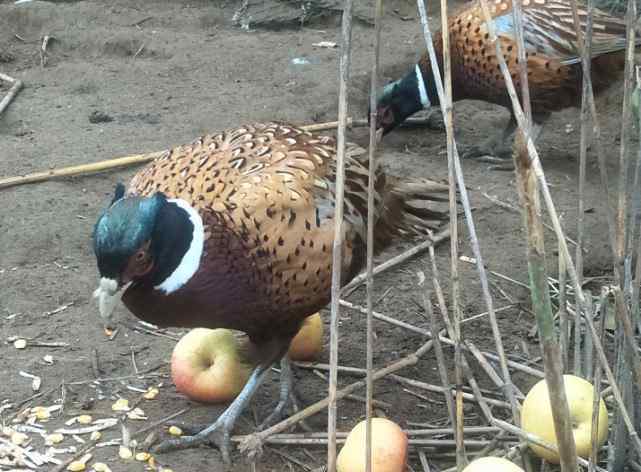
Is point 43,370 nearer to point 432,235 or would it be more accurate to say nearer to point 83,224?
point 83,224

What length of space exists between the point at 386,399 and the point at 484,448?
53 centimetres

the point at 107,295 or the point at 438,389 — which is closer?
the point at 107,295

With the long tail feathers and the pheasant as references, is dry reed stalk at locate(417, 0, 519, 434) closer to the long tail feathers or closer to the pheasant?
the pheasant

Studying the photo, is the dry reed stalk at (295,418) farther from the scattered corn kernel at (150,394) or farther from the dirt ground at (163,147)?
the scattered corn kernel at (150,394)

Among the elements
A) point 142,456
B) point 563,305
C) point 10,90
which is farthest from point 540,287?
point 10,90

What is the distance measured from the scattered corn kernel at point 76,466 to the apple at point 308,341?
80 cm

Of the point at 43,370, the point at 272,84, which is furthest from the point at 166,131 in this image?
the point at 43,370

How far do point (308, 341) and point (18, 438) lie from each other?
0.95m

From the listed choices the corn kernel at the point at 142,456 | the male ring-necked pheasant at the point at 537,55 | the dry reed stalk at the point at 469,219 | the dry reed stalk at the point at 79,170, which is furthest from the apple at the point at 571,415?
the male ring-necked pheasant at the point at 537,55

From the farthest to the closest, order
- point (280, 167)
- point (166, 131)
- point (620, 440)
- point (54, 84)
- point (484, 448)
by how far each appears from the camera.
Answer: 1. point (54, 84)
2. point (166, 131)
3. point (280, 167)
4. point (484, 448)
5. point (620, 440)

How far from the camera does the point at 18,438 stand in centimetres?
263

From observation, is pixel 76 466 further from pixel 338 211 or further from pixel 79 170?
pixel 79 170

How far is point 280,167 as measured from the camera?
8.83 feet

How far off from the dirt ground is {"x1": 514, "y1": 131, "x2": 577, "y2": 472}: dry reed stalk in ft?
3.84
